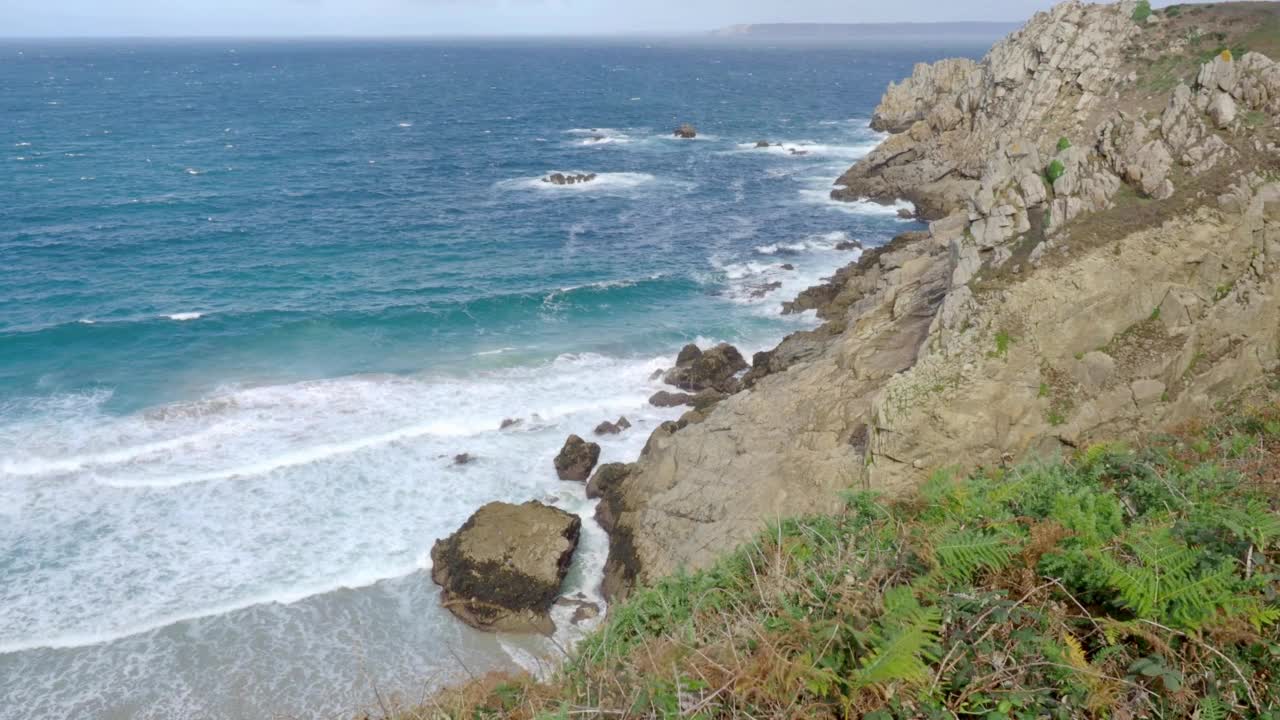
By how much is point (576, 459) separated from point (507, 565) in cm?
561

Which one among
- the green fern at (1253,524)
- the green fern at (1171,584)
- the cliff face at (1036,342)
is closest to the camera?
the green fern at (1171,584)

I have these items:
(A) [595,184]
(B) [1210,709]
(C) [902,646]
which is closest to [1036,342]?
(B) [1210,709]

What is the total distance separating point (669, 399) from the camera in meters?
29.2

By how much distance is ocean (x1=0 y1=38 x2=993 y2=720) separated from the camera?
18.7m

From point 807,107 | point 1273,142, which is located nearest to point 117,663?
point 1273,142

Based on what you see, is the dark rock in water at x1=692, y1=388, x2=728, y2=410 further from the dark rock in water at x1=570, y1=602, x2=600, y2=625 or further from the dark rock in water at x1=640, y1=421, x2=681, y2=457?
the dark rock in water at x1=570, y1=602, x2=600, y2=625

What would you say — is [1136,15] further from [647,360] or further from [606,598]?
[606,598]

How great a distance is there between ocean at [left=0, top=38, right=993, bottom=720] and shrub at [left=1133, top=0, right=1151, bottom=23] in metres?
16.2

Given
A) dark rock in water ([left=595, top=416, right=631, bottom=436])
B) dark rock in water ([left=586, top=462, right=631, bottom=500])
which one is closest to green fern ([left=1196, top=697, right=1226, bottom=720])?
dark rock in water ([left=586, top=462, right=631, bottom=500])

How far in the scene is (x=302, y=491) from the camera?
2417cm

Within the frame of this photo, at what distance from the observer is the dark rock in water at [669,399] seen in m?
29.1

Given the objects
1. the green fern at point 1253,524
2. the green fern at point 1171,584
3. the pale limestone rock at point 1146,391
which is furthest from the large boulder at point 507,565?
the green fern at point 1253,524

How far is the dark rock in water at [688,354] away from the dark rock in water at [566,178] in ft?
115

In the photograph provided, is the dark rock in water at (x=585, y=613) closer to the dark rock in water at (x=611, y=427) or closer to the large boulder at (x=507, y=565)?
the large boulder at (x=507, y=565)
